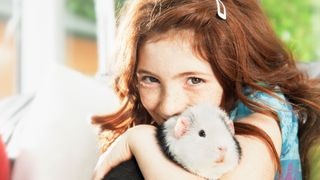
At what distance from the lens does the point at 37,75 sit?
94.8 inches

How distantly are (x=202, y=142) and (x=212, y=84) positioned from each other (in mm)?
155

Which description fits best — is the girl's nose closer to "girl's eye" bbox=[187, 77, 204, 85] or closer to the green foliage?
"girl's eye" bbox=[187, 77, 204, 85]

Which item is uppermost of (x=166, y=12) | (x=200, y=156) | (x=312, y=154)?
(x=166, y=12)

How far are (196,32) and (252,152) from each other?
201mm

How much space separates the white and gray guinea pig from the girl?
0.05 feet

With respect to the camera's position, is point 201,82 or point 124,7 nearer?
point 201,82

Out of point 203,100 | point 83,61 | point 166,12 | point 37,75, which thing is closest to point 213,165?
point 203,100

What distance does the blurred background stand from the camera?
2393 millimetres

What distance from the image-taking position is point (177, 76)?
0.73 meters

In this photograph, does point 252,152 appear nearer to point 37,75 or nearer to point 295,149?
point 295,149

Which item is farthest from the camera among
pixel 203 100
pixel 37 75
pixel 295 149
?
pixel 37 75

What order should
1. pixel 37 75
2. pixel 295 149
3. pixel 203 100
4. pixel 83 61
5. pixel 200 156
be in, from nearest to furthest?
pixel 200 156, pixel 203 100, pixel 295 149, pixel 37 75, pixel 83 61

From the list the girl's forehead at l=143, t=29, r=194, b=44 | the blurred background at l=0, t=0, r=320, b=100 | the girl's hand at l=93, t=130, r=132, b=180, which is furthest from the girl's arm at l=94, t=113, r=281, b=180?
the blurred background at l=0, t=0, r=320, b=100

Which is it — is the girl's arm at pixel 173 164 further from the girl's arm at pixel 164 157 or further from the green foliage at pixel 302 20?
the green foliage at pixel 302 20
